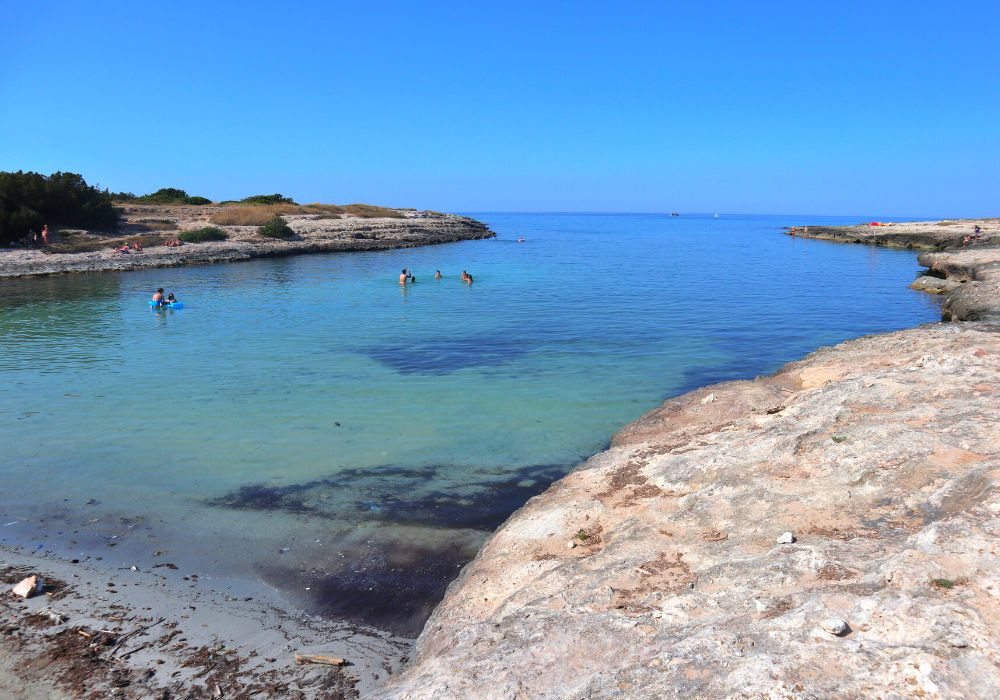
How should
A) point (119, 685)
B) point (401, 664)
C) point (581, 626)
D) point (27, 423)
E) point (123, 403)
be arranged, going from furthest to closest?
point (123, 403) < point (27, 423) < point (401, 664) < point (119, 685) < point (581, 626)

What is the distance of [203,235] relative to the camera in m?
57.1

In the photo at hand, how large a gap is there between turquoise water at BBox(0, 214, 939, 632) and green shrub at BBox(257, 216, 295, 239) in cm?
2450

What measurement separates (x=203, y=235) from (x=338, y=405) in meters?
47.8

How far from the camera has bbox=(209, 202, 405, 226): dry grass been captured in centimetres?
6625

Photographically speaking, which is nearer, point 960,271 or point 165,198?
point 960,271

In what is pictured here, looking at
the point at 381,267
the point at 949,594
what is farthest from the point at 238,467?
the point at 381,267

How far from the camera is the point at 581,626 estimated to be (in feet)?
18.5

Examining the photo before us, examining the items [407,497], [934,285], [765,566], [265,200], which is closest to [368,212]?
[265,200]

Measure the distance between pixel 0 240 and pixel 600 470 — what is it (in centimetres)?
5083

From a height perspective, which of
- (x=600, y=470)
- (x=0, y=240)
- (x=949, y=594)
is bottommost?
(x=600, y=470)

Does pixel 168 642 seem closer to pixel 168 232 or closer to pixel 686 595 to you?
pixel 686 595

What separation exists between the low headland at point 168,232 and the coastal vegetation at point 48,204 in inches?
3.0

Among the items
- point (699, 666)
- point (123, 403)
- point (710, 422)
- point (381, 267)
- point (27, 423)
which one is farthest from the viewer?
point (381, 267)

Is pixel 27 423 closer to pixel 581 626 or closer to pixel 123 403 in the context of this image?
pixel 123 403
